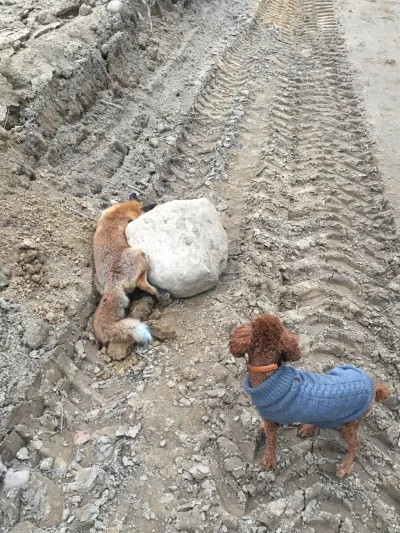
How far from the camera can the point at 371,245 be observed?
5.02 metres

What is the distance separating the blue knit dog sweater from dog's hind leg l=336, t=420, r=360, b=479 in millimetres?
145

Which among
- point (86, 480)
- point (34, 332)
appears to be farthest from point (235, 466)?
point (34, 332)

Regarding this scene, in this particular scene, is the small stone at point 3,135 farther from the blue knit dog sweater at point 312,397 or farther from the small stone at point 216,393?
the blue knit dog sweater at point 312,397

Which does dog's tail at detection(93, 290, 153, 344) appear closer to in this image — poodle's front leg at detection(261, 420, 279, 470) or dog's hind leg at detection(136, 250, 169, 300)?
dog's hind leg at detection(136, 250, 169, 300)

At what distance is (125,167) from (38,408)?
3408mm

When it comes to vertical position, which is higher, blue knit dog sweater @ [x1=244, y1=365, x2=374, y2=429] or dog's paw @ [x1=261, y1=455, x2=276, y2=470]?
blue knit dog sweater @ [x1=244, y1=365, x2=374, y2=429]

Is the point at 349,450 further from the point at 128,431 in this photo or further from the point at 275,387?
the point at 128,431

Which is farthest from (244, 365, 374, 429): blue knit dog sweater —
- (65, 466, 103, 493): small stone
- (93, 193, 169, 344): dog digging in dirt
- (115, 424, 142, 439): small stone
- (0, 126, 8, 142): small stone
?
(0, 126, 8, 142): small stone

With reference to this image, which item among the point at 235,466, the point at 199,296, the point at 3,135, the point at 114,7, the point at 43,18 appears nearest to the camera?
the point at 235,466

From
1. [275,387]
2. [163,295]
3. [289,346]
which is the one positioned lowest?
[163,295]

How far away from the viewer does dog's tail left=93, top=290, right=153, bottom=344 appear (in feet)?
13.3

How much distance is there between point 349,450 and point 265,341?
1.05m

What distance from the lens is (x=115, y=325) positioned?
4.09 metres

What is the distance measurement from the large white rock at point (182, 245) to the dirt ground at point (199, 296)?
23 centimetres
